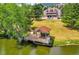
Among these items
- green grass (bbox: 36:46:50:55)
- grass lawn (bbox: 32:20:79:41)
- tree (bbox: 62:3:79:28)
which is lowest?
green grass (bbox: 36:46:50:55)

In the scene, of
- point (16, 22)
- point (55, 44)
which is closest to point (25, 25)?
point (16, 22)

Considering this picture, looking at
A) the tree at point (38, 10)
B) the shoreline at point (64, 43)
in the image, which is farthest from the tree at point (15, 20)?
the shoreline at point (64, 43)

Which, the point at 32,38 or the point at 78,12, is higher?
the point at 78,12

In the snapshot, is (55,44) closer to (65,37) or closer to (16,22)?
(65,37)

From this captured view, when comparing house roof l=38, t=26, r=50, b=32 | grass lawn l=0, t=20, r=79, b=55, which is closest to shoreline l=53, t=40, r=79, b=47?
grass lawn l=0, t=20, r=79, b=55

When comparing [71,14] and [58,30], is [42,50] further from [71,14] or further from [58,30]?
[71,14]

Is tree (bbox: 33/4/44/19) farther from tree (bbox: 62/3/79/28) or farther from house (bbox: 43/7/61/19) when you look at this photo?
tree (bbox: 62/3/79/28)

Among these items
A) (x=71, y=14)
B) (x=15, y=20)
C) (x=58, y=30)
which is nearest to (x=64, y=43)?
(x=58, y=30)
